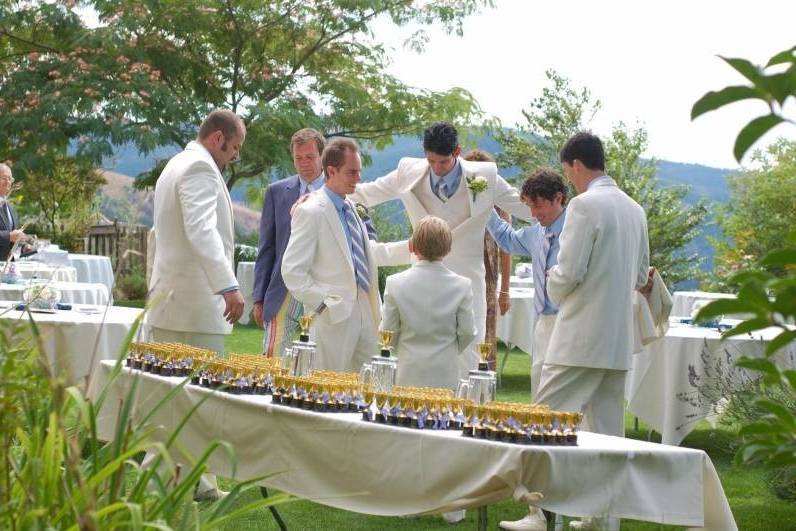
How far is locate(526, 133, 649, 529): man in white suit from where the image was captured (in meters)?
5.41

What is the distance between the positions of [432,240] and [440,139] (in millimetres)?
1501

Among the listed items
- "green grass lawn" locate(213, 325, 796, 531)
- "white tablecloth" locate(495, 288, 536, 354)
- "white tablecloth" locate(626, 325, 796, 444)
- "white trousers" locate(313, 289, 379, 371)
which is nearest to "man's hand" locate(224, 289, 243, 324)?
"white trousers" locate(313, 289, 379, 371)

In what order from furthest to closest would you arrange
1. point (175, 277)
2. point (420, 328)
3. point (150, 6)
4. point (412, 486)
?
point (150, 6)
point (175, 277)
point (420, 328)
point (412, 486)

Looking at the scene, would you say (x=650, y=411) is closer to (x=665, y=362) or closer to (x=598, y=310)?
(x=665, y=362)

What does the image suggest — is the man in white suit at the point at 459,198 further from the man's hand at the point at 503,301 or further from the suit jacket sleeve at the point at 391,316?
the suit jacket sleeve at the point at 391,316

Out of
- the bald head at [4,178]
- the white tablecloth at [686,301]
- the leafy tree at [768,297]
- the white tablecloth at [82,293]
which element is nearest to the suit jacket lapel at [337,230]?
the white tablecloth at [82,293]

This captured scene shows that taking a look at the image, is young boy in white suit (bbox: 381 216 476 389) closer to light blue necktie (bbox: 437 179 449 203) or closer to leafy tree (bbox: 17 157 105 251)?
light blue necktie (bbox: 437 179 449 203)

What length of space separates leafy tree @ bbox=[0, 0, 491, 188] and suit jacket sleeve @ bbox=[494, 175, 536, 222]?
15.9 m

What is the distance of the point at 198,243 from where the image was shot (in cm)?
586

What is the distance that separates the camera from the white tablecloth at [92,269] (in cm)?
1545

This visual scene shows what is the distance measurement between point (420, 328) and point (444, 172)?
5.82ft

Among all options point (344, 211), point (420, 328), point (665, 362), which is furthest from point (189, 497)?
point (665, 362)

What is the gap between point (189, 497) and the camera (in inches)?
114

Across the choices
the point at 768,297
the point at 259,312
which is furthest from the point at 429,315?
the point at 768,297
